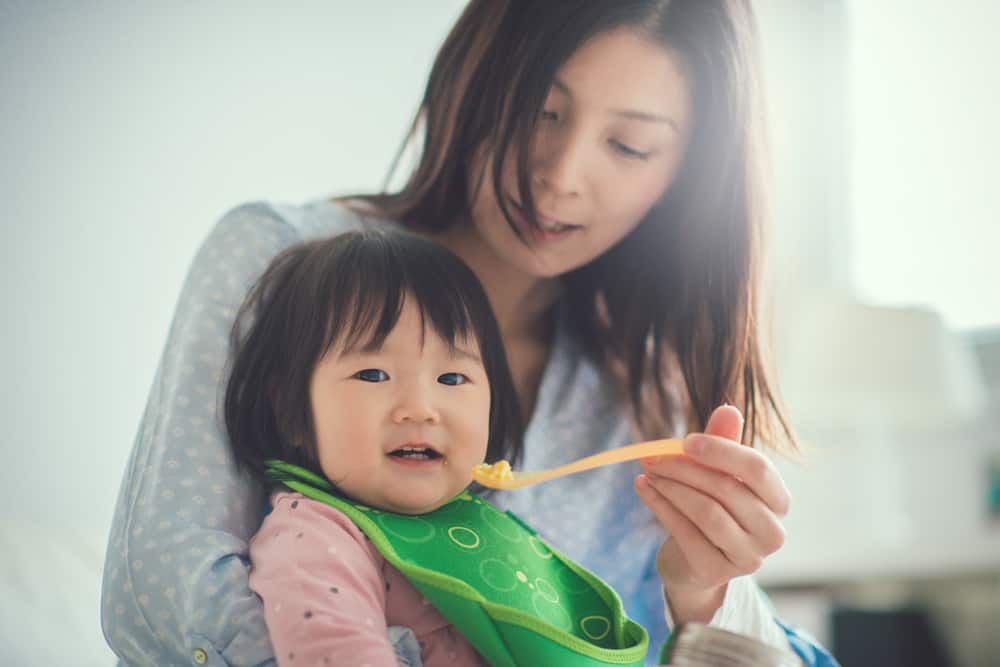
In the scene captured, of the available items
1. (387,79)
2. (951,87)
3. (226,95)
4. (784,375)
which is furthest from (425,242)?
(951,87)

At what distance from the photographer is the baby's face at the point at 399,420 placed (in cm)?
71

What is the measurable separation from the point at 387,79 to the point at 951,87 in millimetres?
1717

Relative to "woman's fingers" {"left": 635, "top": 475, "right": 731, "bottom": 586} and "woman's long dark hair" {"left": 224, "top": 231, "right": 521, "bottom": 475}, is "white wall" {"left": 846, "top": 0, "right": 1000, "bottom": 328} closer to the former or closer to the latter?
"woman's fingers" {"left": 635, "top": 475, "right": 731, "bottom": 586}

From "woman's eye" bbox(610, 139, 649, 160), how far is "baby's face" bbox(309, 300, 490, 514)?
0.39 meters

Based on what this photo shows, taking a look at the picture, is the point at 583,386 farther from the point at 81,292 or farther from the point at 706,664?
the point at 81,292

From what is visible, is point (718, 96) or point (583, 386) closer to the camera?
point (718, 96)

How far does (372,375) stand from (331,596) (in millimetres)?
177

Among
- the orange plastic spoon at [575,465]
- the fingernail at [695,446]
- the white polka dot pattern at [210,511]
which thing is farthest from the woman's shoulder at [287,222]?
the fingernail at [695,446]

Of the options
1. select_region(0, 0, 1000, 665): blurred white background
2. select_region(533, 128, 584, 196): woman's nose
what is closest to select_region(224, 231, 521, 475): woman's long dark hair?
select_region(533, 128, 584, 196): woman's nose

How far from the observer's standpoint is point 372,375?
0.73m

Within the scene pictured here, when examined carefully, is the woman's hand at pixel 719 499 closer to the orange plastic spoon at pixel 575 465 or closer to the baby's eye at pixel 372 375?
the orange plastic spoon at pixel 575 465

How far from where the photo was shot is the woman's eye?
1043mm

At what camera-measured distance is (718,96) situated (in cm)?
107

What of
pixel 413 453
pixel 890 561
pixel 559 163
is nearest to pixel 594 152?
pixel 559 163
